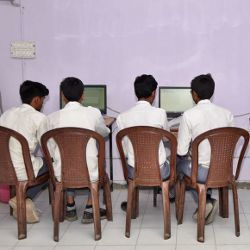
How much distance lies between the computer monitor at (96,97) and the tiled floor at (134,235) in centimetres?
117

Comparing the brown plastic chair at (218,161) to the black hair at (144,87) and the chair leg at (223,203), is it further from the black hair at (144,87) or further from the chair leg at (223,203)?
the black hair at (144,87)

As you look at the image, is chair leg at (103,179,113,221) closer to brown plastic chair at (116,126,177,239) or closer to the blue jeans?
brown plastic chair at (116,126,177,239)

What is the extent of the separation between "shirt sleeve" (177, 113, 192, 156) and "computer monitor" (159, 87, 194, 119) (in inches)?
43.9

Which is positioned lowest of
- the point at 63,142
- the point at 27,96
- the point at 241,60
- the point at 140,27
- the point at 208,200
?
the point at 208,200

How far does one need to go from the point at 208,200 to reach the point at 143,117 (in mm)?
873

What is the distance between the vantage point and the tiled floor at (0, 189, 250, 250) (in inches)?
112

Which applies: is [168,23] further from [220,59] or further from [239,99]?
[239,99]

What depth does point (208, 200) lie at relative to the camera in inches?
128

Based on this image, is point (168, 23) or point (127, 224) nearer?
point (127, 224)

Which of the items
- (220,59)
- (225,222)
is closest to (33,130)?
(225,222)

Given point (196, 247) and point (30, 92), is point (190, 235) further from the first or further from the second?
point (30, 92)

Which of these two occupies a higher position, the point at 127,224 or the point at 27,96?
the point at 27,96

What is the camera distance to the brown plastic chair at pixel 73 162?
2.80 meters

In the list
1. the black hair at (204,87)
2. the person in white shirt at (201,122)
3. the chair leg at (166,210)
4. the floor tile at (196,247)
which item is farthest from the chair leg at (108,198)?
the black hair at (204,87)
